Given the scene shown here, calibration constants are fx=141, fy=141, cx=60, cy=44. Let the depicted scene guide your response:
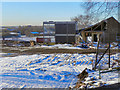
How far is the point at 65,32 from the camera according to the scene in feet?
95.8

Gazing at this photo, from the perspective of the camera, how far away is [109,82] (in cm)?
577

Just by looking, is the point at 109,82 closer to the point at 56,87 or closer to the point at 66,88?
the point at 66,88

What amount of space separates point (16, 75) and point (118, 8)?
7908mm

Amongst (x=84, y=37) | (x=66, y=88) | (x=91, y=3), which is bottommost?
(x=66, y=88)

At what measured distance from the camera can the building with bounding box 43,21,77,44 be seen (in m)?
Result: 28.9

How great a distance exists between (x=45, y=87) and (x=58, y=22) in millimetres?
24062

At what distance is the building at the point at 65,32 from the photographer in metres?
28.9

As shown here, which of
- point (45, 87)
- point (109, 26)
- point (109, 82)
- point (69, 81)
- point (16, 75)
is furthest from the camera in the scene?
point (109, 26)

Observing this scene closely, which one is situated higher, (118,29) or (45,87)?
(118,29)

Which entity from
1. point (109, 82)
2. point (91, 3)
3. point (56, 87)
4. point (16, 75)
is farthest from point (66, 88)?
point (91, 3)

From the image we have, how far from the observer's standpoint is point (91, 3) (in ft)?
31.7

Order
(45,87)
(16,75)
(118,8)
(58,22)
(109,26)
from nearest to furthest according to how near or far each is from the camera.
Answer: (45,87) < (16,75) < (118,8) < (109,26) < (58,22)

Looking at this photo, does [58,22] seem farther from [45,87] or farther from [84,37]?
[45,87]

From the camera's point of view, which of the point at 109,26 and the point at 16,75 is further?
A: the point at 109,26
